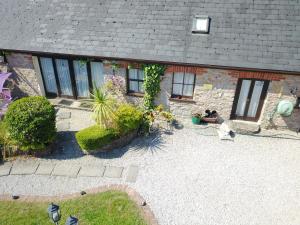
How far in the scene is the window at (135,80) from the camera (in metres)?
12.7

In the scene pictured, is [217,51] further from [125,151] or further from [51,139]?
[51,139]

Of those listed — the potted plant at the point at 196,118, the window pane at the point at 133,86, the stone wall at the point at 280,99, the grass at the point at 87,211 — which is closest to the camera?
the grass at the point at 87,211

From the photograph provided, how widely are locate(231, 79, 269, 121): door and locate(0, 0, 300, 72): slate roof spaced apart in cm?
96

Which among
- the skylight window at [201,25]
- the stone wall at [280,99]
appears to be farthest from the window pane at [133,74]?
the stone wall at [280,99]

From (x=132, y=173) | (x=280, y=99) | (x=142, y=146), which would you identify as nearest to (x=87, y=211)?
(x=132, y=173)

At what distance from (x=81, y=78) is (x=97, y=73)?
965 mm

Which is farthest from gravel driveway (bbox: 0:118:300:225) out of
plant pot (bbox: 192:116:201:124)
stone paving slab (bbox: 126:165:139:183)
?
plant pot (bbox: 192:116:201:124)

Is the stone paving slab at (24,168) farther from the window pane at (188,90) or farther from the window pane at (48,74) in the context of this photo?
the window pane at (188,90)

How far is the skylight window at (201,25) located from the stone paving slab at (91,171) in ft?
23.0

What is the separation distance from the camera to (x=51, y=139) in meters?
10.9

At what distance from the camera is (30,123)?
10.2m

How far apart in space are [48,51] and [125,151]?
590 cm

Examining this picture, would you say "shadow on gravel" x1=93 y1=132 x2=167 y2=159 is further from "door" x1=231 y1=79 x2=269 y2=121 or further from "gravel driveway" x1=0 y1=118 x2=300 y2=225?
"door" x1=231 y1=79 x2=269 y2=121

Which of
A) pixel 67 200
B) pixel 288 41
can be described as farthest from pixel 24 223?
pixel 288 41
